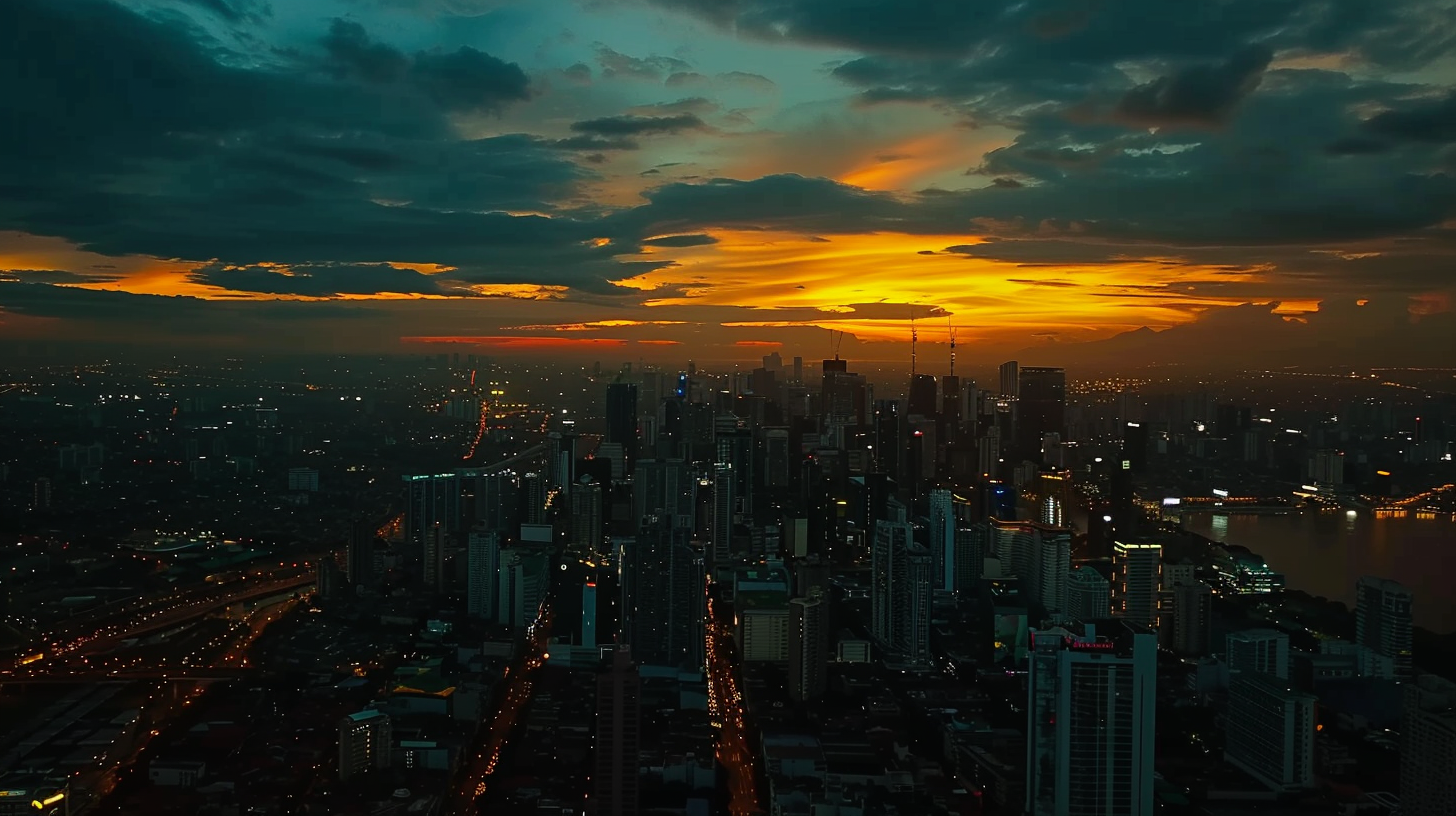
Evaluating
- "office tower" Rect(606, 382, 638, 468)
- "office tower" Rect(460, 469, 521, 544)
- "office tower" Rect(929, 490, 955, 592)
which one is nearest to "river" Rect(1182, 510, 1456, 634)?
"office tower" Rect(929, 490, 955, 592)

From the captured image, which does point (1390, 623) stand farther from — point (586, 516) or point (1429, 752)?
point (586, 516)

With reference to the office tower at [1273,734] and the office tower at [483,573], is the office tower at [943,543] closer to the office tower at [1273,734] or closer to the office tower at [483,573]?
the office tower at [483,573]

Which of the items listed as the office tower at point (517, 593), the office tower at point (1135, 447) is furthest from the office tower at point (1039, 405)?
the office tower at point (517, 593)

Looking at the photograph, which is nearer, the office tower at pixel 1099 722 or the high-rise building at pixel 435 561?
the office tower at pixel 1099 722

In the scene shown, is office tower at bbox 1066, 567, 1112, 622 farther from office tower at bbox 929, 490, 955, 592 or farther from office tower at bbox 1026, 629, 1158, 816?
office tower at bbox 1026, 629, 1158, 816

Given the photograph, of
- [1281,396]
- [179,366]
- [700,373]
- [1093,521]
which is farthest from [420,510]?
[1281,396]

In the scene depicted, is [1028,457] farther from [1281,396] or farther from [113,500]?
[113,500]

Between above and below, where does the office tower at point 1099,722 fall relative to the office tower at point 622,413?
below

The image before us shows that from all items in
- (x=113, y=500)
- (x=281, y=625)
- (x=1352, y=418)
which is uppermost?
(x=1352, y=418)
